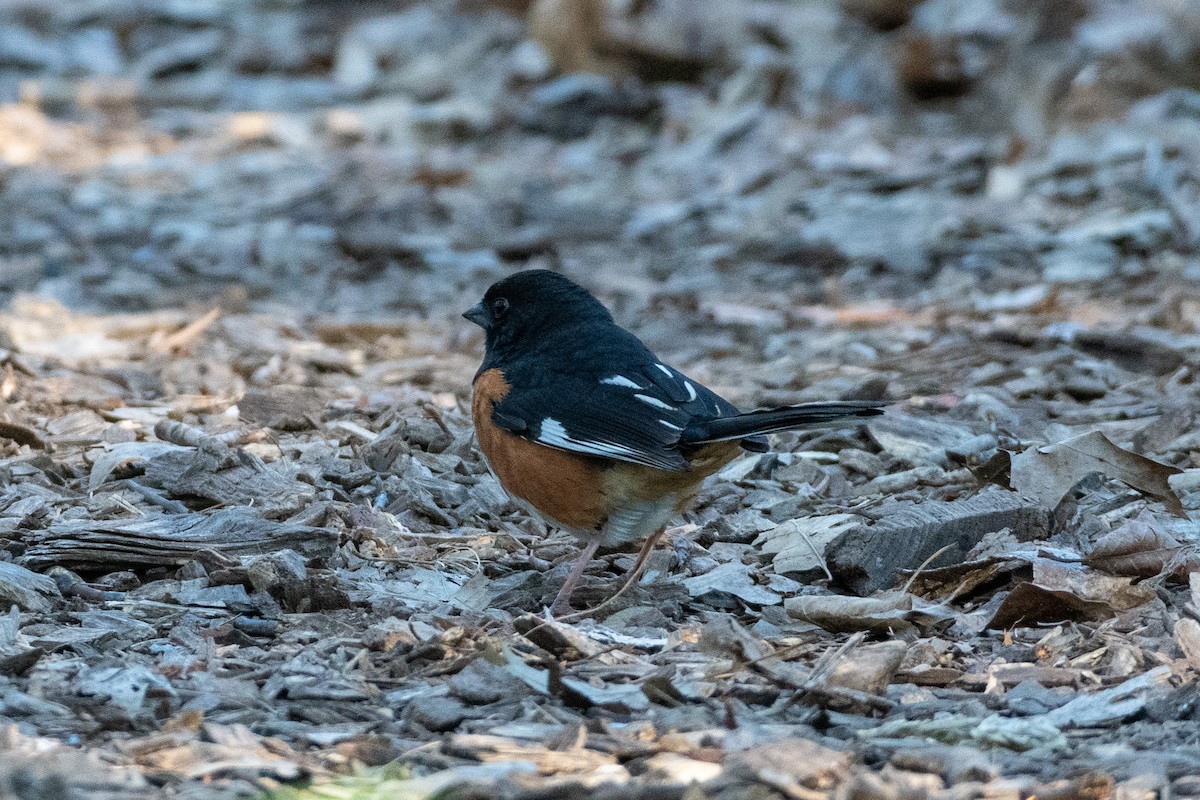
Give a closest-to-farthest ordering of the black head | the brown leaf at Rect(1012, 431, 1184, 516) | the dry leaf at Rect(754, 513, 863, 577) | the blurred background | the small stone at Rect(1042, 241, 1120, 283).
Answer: the dry leaf at Rect(754, 513, 863, 577) → the brown leaf at Rect(1012, 431, 1184, 516) → the black head → the small stone at Rect(1042, 241, 1120, 283) → the blurred background

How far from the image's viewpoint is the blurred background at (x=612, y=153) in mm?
7102

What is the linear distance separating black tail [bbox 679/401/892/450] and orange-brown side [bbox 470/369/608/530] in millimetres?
314

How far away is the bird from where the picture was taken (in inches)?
143

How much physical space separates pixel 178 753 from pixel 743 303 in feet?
15.2

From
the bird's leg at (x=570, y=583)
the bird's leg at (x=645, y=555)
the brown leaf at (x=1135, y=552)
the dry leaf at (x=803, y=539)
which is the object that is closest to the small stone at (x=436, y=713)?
the bird's leg at (x=570, y=583)

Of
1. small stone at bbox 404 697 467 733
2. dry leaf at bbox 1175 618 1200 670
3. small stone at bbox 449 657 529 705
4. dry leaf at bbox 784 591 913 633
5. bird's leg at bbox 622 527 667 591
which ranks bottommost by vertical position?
bird's leg at bbox 622 527 667 591

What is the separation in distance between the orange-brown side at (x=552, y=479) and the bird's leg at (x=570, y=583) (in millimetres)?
64

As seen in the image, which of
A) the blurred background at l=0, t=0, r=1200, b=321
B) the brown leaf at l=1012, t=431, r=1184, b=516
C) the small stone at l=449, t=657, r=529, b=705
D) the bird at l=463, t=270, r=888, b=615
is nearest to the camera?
the small stone at l=449, t=657, r=529, b=705

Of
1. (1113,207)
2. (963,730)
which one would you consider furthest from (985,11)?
(963,730)

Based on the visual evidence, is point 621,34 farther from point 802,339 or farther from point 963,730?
point 963,730

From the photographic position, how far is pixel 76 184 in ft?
28.7

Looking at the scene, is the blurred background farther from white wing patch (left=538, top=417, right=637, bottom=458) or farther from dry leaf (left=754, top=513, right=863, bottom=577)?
white wing patch (left=538, top=417, right=637, bottom=458)

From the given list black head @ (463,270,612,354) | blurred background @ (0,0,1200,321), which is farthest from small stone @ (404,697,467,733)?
blurred background @ (0,0,1200,321)

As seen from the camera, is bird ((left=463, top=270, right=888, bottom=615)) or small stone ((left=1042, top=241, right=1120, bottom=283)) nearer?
bird ((left=463, top=270, right=888, bottom=615))
